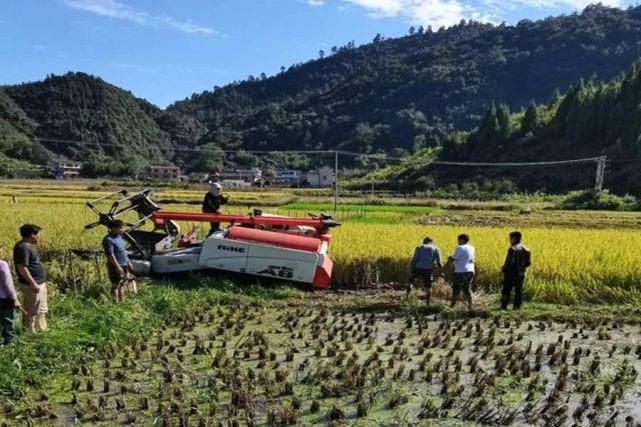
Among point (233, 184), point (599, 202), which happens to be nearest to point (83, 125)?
point (233, 184)

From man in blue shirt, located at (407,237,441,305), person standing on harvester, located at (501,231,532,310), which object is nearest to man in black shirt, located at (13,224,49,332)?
man in blue shirt, located at (407,237,441,305)

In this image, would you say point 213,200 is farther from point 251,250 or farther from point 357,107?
point 357,107

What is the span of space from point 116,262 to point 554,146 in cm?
7886

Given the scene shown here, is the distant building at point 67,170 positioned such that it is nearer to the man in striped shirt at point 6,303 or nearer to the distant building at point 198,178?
the distant building at point 198,178

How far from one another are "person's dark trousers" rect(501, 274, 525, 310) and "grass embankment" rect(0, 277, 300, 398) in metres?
3.34

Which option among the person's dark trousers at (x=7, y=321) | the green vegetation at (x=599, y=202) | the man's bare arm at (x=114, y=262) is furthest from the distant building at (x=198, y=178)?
the person's dark trousers at (x=7, y=321)

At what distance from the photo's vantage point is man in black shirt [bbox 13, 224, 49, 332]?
762 cm

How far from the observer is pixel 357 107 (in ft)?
575

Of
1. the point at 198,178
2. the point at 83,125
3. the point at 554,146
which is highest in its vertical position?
the point at 83,125

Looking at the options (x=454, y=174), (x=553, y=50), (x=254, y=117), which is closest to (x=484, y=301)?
(x=454, y=174)

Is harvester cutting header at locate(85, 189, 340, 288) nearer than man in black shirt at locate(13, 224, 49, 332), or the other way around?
man in black shirt at locate(13, 224, 49, 332)

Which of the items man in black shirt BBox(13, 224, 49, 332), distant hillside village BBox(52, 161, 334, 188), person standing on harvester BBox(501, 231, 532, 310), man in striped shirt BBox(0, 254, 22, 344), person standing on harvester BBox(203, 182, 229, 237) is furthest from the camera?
distant hillside village BBox(52, 161, 334, 188)

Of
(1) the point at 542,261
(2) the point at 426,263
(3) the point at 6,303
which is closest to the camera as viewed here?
(3) the point at 6,303

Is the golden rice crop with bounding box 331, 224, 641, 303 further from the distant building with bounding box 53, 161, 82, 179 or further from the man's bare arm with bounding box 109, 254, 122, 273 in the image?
the distant building with bounding box 53, 161, 82, 179
